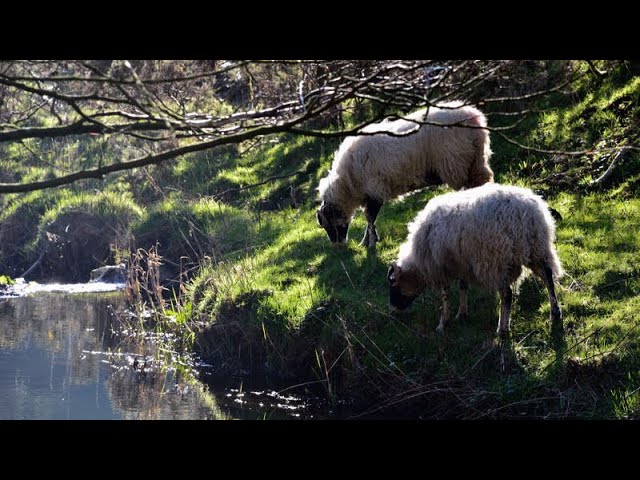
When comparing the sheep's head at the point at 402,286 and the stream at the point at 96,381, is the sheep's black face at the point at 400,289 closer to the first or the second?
the sheep's head at the point at 402,286

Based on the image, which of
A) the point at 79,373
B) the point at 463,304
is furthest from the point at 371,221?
the point at 79,373

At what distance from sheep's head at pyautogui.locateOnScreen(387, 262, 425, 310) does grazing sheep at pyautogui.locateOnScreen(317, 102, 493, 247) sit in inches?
77.2

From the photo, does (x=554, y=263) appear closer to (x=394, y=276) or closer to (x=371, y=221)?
(x=394, y=276)

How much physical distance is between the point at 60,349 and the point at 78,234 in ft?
15.6

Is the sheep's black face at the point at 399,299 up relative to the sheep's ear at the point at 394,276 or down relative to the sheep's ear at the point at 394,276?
down

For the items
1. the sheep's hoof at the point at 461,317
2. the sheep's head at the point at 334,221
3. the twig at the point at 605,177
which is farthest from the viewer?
the sheep's head at the point at 334,221

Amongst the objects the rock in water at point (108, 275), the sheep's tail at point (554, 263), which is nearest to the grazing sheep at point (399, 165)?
the sheep's tail at point (554, 263)

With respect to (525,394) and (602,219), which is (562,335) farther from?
(602,219)

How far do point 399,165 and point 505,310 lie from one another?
334 cm

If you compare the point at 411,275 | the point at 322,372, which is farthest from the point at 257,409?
the point at 411,275

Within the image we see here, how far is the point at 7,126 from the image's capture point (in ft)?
18.3

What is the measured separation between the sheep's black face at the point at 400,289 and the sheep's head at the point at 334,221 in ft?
8.62

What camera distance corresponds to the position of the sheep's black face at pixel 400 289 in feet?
30.2

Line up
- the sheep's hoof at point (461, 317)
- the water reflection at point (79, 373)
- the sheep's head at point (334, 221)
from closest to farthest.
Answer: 1. the sheep's hoof at point (461, 317)
2. the water reflection at point (79, 373)
3. the sheep's head at point (334, 221)
